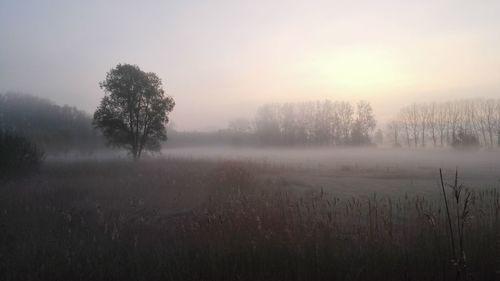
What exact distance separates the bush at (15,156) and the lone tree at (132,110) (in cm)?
1366

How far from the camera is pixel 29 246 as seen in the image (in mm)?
7117

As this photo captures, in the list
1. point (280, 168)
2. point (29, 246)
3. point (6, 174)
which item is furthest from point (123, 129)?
point (29, 246)

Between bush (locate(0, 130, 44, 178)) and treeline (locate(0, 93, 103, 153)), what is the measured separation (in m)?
16.0

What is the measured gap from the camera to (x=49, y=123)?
242 ft

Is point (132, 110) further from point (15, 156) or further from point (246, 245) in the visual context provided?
point (246, 245)

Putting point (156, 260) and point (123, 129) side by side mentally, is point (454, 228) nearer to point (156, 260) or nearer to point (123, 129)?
point (156, 260)

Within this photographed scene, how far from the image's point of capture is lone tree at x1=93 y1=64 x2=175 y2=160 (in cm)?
3547

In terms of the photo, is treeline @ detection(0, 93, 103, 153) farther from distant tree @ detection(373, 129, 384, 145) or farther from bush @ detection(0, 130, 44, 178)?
distant tree @ detection(373, 129, 384, 145)

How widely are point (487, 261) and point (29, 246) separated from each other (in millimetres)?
7170

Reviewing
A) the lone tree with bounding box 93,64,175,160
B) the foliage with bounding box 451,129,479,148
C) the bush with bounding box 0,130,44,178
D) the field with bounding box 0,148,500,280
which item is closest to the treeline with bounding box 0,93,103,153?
the lone tree with bounding box 93,64,175,160

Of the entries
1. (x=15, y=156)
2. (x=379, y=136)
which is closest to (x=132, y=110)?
(x=15, y=156)

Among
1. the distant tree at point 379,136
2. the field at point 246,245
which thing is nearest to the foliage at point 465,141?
the distant tree at point 379,136

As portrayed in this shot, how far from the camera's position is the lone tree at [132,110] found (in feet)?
116

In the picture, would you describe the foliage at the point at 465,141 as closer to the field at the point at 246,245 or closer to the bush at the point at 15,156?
the bush at the point at 15,156
